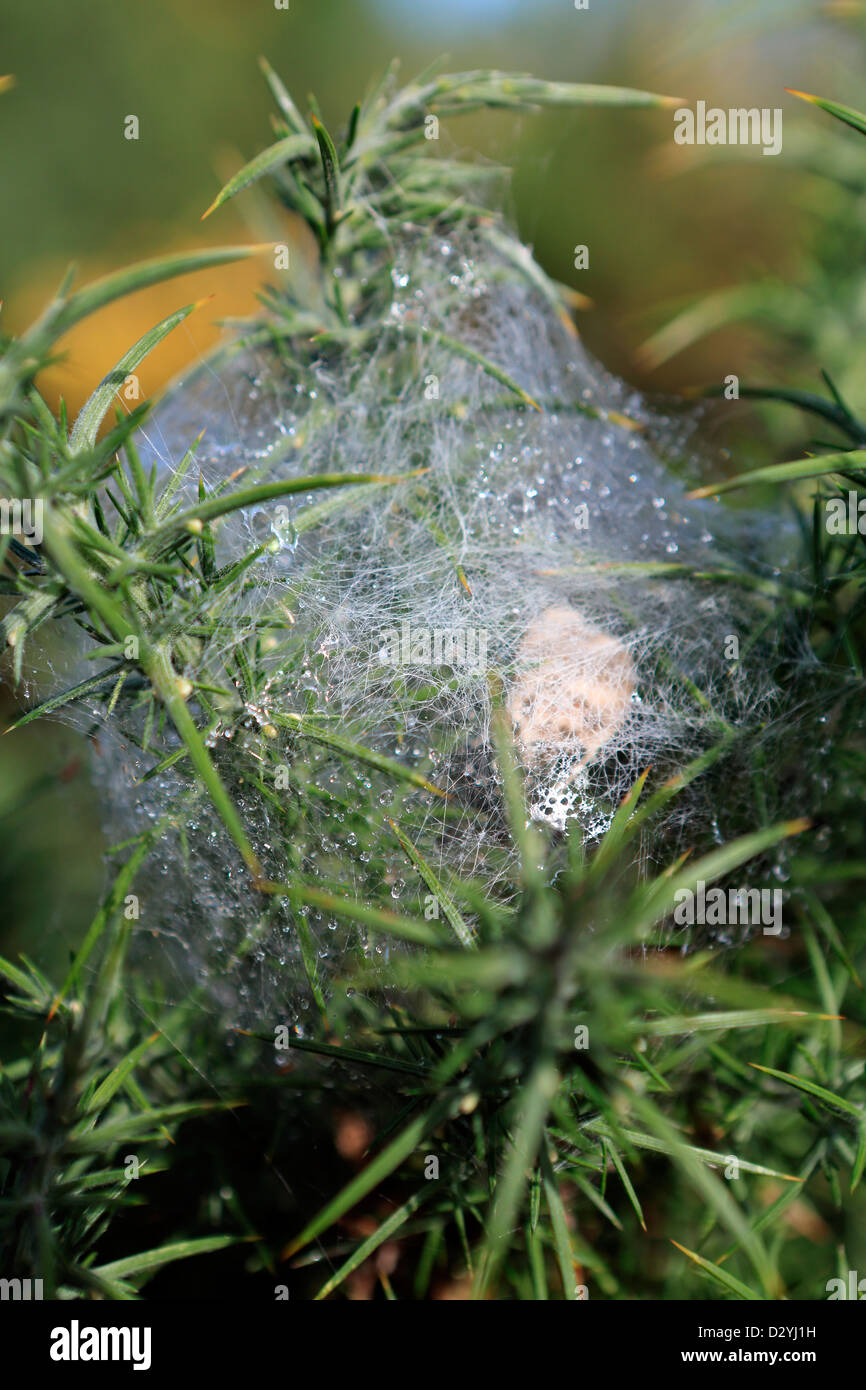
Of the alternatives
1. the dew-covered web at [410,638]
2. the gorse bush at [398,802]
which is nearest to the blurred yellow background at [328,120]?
Answer: the dew-covered web at [410,638]

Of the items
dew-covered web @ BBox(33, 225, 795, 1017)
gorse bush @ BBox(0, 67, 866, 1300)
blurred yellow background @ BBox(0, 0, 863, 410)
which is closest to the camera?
gorse bush @ BBox(0, 67, 866, 1300)

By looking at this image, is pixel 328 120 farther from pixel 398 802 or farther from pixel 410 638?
pixel 398 802

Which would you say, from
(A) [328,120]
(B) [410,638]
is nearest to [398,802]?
(B) [410,638]

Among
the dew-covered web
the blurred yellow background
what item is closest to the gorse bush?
the dew-covered web

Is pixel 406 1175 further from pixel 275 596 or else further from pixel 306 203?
pixel 306 203

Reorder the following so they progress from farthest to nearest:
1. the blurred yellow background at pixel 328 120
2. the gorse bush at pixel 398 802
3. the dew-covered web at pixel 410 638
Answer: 1. the blurred yellow background at pixel 328 120
2. the dew-covered web at pixel 410 638
3. the gorse bush at pixel 398 802

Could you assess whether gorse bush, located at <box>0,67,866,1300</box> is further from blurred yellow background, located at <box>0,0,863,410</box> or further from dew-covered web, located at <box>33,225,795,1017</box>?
blurred yellow background, located at <box>0,0,863,410</box>

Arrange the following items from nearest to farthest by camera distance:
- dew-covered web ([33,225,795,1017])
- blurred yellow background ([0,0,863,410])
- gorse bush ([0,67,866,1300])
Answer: gorse bush ([0,67,866,1300]), dew-covered web ([33,225,795,1017]), blurred yellow background ([0,0,863,410])

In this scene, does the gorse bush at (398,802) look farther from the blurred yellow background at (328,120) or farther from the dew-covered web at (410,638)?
the blurred yellow background at (328,120)
